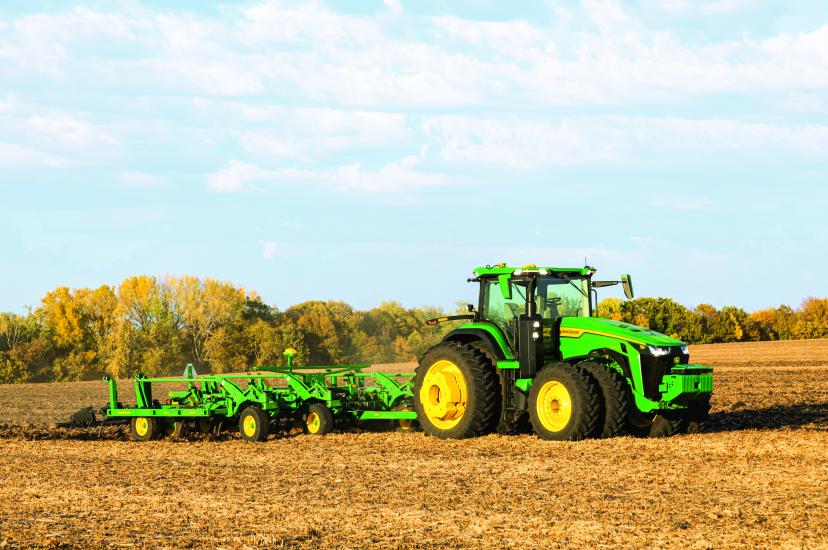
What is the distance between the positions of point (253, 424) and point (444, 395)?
9.18 feet

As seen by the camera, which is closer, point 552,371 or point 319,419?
point 552,371

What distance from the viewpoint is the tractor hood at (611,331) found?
44.2ft

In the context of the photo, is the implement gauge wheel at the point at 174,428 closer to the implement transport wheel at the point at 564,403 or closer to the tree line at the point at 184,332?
the implement transport wheel at the point at 564,403

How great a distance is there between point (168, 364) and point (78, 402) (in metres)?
25.0

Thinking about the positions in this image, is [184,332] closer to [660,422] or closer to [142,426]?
[142,426]

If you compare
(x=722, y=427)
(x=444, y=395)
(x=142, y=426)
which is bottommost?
(x=722, y=427)

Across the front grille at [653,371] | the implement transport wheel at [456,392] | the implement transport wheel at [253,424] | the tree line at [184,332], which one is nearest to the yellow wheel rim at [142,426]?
the implement transport wheel at [253,424]

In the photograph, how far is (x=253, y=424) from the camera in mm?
14750

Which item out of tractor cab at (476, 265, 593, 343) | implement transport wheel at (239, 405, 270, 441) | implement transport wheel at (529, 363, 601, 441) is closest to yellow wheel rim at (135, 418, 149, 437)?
implement transport wheel at (239, 405, 270, 441)

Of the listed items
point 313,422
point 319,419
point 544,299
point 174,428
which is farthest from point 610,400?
point 174,428

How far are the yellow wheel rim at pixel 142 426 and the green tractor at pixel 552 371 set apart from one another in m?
4.29

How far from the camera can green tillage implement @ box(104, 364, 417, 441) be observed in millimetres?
14977

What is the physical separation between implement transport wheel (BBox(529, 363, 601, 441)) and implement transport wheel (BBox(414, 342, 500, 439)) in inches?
27.0

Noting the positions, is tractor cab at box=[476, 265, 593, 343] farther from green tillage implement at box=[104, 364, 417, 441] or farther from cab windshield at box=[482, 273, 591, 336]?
green tillage implement at box=[104, 364, 417, 441]
